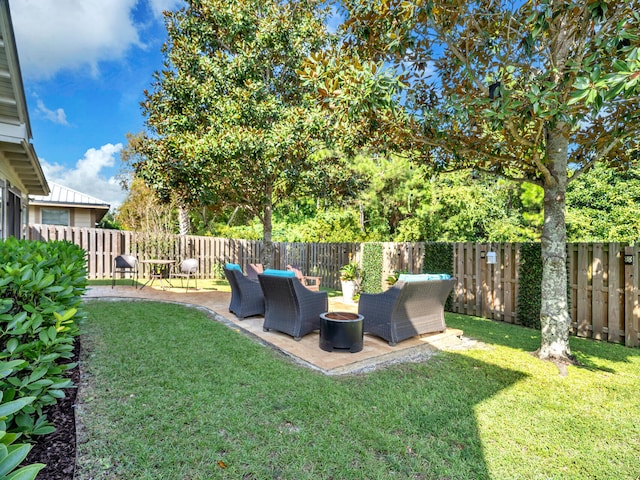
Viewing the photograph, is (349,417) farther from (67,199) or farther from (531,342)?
(67,199)

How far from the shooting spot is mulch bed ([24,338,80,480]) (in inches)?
81.0

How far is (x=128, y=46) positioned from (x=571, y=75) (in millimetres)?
15460

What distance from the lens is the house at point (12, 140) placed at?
3.44 metres

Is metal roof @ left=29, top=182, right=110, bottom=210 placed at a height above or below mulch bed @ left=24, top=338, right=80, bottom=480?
above

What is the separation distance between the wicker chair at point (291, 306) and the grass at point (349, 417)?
1.91ft

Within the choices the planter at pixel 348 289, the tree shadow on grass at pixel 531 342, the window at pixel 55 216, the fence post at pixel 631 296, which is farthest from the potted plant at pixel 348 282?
the window at pixel 55 216

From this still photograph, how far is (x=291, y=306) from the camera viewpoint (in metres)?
4.86

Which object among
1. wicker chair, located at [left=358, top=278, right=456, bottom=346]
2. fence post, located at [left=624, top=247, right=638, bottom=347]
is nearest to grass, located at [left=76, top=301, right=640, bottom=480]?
wicker chair, located at [left=358, top=278, right=456, bottom=346]

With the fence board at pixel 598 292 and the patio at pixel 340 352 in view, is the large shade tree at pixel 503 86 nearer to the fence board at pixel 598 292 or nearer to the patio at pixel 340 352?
the patio at pixel 340 352

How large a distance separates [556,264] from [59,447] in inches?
206

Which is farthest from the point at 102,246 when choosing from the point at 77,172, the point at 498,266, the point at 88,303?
the point at 77,172

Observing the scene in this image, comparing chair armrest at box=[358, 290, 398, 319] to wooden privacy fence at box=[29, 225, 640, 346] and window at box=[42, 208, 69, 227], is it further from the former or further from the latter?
window at box=[42, 208, 69, 227]

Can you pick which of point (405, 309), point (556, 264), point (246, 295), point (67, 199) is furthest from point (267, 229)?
point (67, 199)

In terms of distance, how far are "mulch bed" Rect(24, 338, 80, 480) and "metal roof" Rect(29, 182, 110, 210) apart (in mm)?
14913
